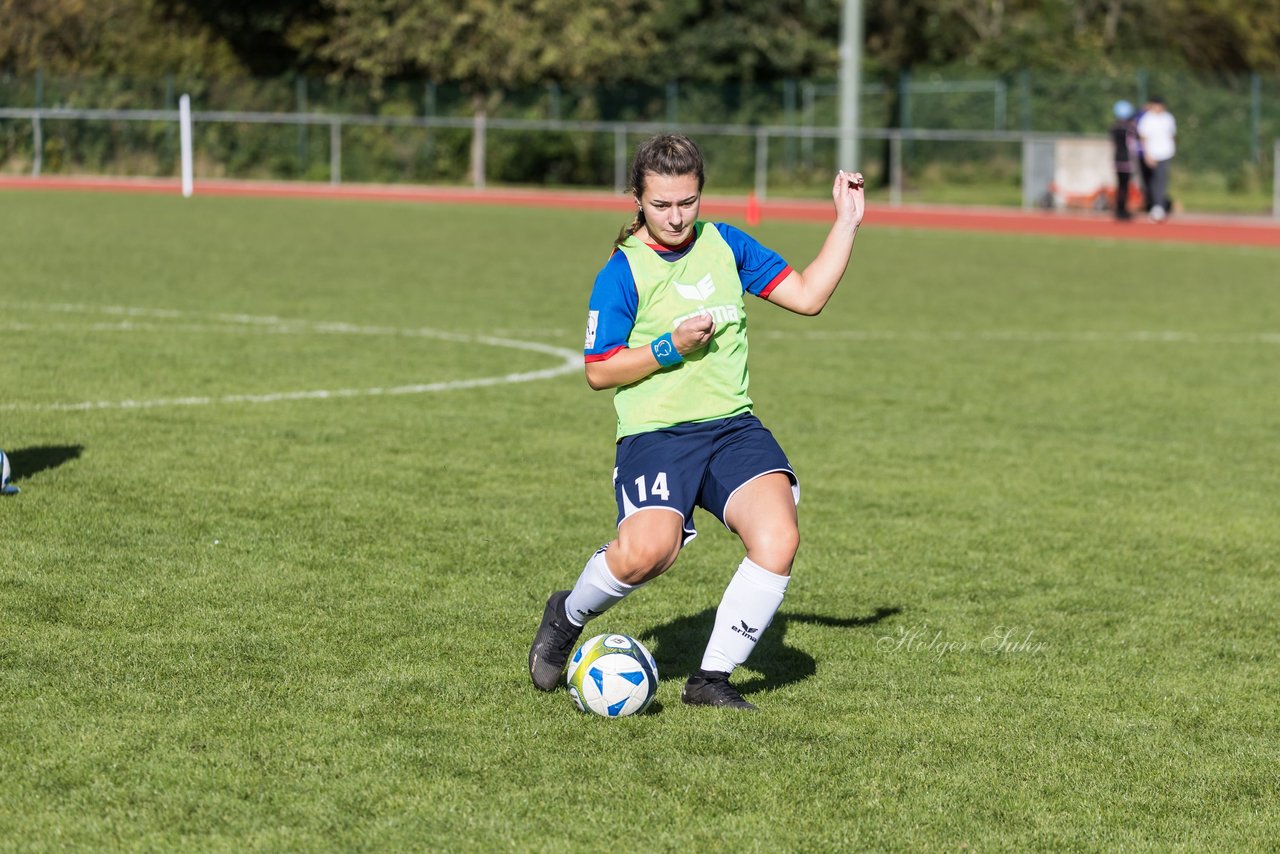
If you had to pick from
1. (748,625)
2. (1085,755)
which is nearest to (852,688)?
(748,625)

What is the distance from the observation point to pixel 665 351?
504 centimetres

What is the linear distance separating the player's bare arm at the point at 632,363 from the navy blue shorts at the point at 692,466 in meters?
0.22

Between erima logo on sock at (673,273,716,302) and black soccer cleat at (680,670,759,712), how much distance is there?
112 cm

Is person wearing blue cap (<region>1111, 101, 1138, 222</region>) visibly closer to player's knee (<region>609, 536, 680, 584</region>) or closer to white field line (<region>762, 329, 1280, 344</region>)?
white field line (<region>762, 329, 1280, 344</region>)

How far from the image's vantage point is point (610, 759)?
471 cm

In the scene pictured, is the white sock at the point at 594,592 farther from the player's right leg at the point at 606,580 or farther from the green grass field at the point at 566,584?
the green grass field at the point at 566,584

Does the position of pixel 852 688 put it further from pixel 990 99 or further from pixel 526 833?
pixel 990 99

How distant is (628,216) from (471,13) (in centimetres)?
1285

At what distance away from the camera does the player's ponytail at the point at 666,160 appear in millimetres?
5066

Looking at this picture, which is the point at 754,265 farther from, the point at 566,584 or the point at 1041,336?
the point at 1041,336

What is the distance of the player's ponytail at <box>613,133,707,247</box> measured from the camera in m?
5.07

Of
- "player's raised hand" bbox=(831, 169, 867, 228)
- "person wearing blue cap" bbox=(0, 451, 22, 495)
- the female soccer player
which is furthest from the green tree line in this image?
the female soccer player

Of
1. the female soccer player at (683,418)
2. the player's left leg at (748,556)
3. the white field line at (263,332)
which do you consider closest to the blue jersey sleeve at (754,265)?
the female soccer player at (683,418)

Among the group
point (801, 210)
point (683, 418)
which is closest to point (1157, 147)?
point (801, 210)
